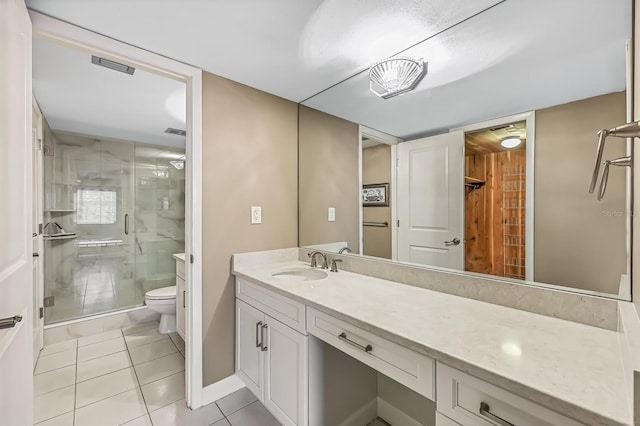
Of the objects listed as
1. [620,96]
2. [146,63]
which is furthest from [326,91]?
[620,96]

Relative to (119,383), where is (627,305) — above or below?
above

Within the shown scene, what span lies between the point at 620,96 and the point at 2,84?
2.07 metres

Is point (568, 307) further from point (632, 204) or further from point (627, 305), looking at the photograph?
point (632, 204)

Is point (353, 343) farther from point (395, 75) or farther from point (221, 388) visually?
point (395, 75)

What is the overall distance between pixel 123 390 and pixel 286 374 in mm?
1329

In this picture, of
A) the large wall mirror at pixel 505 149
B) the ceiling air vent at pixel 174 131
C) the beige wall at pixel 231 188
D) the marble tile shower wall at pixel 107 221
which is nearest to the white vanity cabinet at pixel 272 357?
the beige wall at pixel 231 188

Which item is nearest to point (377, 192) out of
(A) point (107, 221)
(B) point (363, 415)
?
(B) point (363, 415)

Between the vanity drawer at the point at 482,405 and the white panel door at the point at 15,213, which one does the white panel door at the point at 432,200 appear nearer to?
the vanity drawer at the point at 482,405

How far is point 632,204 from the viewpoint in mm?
946

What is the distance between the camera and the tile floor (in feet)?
5.53

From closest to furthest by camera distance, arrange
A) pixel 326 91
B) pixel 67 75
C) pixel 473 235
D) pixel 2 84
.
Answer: pixel 2 84 < pixel 473 235 < pixel 67 75 < pixel 326 91

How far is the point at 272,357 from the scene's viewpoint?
1575 mm

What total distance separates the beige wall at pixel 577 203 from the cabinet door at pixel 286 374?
1.13 metres

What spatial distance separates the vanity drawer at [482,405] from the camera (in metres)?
0.69
